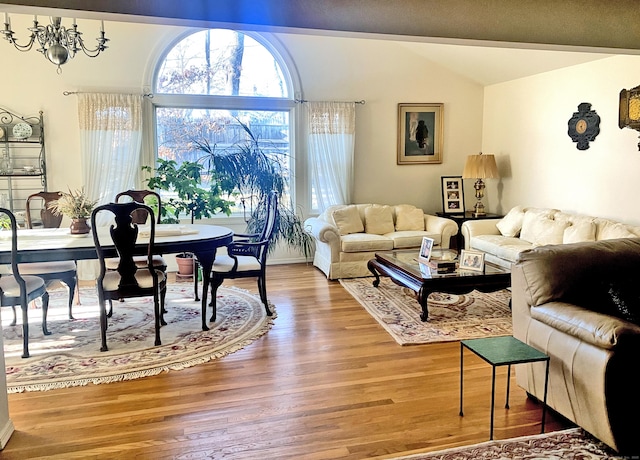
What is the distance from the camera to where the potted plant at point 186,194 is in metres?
5.45

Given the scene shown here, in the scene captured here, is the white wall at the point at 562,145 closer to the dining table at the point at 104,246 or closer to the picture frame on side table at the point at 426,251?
the picture frame on side table at the point at 426,251

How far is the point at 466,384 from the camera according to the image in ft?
9.79

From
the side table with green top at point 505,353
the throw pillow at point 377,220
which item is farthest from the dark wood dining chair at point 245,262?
the side table with green top at point 505,353

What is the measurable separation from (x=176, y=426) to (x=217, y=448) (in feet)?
1.07

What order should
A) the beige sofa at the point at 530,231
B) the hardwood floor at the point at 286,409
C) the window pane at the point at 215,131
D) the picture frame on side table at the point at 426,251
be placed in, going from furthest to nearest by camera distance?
the window pane at the point at 215,131 < the beige sofa at the point at 530,231 < the picture frame on side table at the point at 426,251 < the hardwood floor at the point at 286,409

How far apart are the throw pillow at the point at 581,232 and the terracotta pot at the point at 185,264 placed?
4.12 meters

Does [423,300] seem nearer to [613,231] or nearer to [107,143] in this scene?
[613,231]

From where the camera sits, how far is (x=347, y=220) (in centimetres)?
598

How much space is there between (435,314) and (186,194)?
304cm

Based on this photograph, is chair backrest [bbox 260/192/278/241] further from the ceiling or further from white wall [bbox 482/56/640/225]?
white wall [bbox 482/56/640/225]

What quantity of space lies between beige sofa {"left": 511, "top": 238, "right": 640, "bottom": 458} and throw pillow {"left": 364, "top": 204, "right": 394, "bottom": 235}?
3387 mm

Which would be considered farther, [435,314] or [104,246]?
[435,314]

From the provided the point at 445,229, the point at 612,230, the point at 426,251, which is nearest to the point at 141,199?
the point at 426,251

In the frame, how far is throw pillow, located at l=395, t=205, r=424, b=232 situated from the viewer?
20.4 feet
